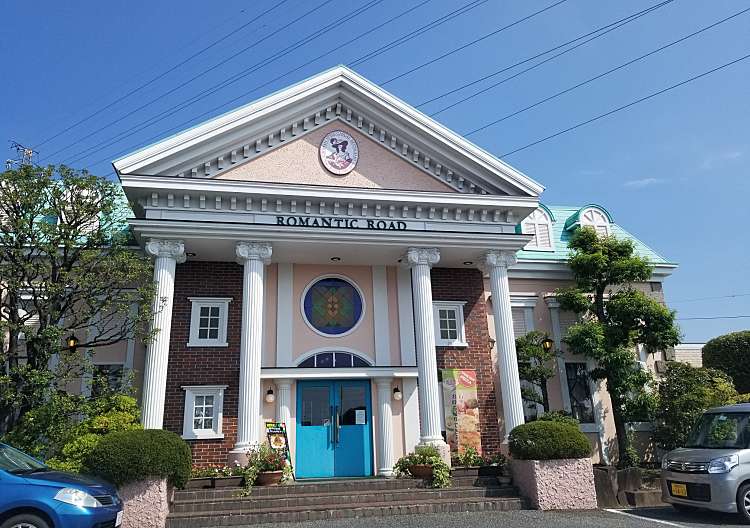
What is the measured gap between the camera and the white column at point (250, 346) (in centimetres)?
1280

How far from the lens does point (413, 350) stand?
16.2 m

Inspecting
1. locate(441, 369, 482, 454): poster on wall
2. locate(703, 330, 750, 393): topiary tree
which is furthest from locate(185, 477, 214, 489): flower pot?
locate(703, 330, 750, 393): topiary tree

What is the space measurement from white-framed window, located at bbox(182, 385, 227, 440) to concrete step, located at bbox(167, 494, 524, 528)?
12.4 ft

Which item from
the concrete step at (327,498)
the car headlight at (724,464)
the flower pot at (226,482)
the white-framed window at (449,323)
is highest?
the white-framed window at (449,323)

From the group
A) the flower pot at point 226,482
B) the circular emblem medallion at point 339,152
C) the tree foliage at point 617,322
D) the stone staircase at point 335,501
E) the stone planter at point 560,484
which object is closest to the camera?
the stone staircase at point 335,501

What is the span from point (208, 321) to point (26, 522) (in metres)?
8.68

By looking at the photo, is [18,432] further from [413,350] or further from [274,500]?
[413,350]

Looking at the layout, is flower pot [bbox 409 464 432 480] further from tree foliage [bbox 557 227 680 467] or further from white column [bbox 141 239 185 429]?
tree foliage [bbox 557 227 680 467]

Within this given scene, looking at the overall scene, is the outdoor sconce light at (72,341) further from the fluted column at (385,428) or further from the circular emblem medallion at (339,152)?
the fluted column at (385,428)

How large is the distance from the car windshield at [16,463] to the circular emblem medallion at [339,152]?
9.70 meters

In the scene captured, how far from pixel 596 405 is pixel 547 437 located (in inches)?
253

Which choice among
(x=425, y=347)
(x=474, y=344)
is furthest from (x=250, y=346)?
(x=474, y=344)

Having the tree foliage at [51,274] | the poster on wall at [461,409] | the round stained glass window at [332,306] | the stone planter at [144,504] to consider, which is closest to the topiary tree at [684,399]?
the poster on wall at [461,409]

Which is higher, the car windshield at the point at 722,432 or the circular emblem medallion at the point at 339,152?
the circular emblem medallion at the point at 339,152
